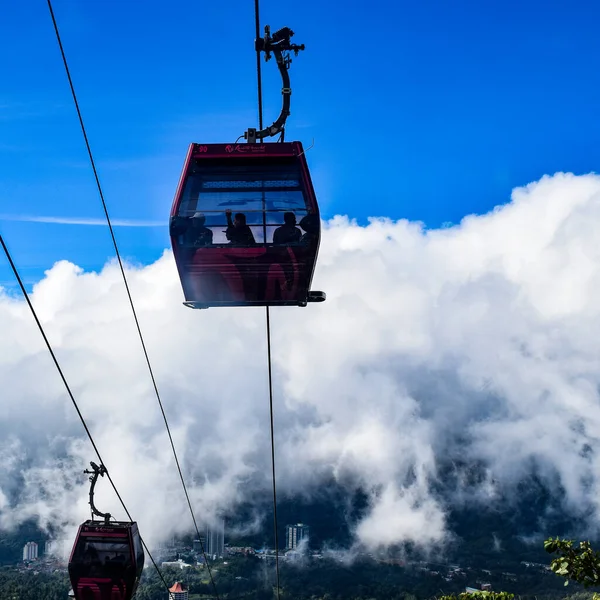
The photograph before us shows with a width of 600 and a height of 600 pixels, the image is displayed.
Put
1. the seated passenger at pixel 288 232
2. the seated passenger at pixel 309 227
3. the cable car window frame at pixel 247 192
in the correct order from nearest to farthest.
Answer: the seated passenger at pixel 309 227 → the seated passenger at pixel 288 232 → the cable car window frame at pixel 247 192

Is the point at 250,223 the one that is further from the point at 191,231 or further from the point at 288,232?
the point at 191,231

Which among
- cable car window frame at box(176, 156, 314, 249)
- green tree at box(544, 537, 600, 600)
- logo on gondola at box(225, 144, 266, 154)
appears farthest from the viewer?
logo on gondola at box(225, 144, 266, 154)

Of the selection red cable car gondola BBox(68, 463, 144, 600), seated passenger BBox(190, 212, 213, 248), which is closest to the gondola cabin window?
seated passenger BBox(190, 212, 213, 248)

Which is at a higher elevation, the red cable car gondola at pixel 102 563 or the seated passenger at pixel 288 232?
the seated passenger at pixel 288 232

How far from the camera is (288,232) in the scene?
16.4 metres

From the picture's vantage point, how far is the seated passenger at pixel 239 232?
16344 mm

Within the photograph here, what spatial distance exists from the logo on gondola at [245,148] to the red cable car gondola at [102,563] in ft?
36.5

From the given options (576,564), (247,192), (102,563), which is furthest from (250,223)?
(102,563)

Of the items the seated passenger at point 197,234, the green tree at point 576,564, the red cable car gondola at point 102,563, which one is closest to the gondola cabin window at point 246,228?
the seated passenger at point 197,234

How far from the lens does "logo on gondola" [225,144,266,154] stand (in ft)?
56.2

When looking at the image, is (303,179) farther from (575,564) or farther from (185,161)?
(575,564)

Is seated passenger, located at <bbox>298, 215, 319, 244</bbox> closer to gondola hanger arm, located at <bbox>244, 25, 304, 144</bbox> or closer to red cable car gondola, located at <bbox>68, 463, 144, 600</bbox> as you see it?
gondola hanger arm, located at <bbox>244, 25, 304, 144</bbox>

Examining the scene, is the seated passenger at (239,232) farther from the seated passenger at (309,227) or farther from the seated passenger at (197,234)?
the seated passenger at (309,227)

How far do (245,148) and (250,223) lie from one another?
1928 millimetres
